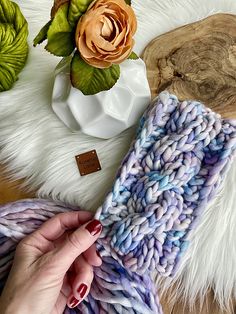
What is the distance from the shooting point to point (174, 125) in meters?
0.75

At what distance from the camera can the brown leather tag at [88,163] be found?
2.60ft

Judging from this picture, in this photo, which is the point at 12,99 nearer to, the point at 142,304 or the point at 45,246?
the point at 45,246

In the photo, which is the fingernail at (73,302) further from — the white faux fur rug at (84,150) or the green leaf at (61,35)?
the green leaf at (61,35)

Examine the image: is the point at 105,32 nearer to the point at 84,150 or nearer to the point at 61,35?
the point at 61,35

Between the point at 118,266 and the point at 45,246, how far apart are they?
10cm

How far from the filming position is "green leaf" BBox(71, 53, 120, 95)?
0.68m

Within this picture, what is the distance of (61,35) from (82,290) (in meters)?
0.33

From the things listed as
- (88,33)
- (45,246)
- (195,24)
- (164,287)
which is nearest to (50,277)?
(45,246)

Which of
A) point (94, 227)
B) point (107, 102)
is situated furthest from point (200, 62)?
point (94, 227)

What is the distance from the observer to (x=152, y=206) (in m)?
0.70

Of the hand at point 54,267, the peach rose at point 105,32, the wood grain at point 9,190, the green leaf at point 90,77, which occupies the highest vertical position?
the peach rose at point 105,32

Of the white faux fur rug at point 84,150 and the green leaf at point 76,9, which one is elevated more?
the green leaf at point 76,9

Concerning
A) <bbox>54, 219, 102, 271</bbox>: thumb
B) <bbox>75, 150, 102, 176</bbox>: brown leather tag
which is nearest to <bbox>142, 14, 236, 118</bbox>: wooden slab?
<bbox>75, 150, 102, 176</bbox>: brown leather tag

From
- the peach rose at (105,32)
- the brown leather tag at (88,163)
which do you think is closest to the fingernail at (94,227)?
the brown leather tag at (88,163)
